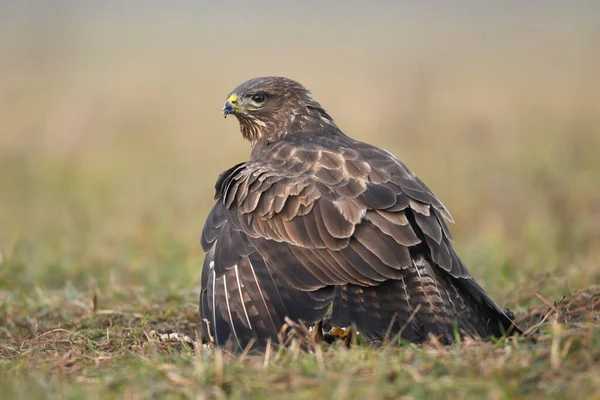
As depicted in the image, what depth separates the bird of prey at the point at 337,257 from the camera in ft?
17.4

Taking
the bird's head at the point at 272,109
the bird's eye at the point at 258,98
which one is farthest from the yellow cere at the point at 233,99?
the bird's eye at the point at 258,98

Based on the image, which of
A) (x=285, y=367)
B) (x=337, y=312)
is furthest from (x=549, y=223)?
→ (x=285, y=367)

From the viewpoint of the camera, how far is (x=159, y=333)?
6.25 metres

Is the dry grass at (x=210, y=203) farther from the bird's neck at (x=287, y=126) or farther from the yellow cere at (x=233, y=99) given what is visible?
the yellow cere at (x=233, y=99)

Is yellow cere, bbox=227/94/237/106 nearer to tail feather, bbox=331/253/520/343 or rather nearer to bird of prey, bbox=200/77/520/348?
bird of prey, bbox=200/77/520/348

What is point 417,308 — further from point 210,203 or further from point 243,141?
point 243,141

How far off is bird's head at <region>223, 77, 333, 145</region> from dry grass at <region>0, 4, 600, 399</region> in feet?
4.54

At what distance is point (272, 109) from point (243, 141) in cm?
810

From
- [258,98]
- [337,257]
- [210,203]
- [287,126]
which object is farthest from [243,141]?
[337,257]

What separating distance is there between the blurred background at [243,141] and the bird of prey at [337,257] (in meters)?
1.69

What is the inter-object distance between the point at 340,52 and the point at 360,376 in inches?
945

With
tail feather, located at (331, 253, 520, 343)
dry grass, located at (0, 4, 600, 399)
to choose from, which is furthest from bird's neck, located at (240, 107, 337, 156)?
tail feather, located at (331, 253, 520, 343)

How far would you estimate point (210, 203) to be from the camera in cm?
1152

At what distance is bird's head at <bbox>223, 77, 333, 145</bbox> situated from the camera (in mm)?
7008
